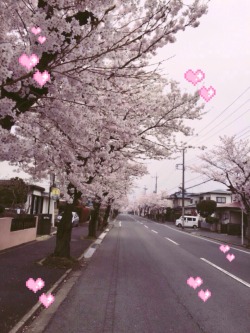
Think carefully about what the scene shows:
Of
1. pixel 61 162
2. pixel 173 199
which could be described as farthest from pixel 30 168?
pixel 173 199

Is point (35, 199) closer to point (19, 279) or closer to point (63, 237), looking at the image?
point (63, 237)

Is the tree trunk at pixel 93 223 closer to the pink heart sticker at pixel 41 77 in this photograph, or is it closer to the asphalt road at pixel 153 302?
the asphalt road at pixel 153 302

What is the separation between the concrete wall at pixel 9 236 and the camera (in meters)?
14.0

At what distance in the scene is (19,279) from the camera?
8.70 m

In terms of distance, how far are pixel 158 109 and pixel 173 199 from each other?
313 feet

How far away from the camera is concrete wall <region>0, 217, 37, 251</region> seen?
46.1ft
